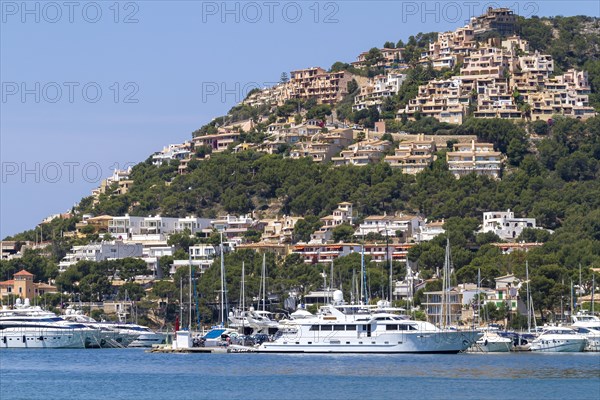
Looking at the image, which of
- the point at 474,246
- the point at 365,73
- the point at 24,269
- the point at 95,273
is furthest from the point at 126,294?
the point at 365,73

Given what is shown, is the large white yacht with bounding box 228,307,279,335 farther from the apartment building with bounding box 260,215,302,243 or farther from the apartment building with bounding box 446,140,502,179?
the apartment building with bounding box 446,140,502,179

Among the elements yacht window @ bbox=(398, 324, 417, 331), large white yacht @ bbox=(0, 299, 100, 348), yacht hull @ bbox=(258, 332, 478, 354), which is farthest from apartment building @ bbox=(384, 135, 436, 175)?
yacht window @ bbox=(398, 324, 417, 331)

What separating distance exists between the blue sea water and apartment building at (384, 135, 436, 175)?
5513 centimetres

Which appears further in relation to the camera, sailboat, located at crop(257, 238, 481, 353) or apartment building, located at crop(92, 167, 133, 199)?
apartment building, located at crop(92, 167, 133, 199)

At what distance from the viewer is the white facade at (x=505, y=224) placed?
12700cm

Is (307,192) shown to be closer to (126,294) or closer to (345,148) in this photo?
(345,148)

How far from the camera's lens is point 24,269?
135m

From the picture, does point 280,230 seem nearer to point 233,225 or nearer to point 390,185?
point 233,225

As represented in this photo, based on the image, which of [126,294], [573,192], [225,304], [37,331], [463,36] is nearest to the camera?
[37,331]

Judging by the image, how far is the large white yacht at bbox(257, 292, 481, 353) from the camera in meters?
79.6

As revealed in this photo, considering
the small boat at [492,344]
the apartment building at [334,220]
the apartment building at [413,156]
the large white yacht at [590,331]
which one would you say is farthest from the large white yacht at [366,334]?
the apartment building at [413,156]

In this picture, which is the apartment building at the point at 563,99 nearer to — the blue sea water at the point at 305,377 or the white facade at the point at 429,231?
the white facade at the point at 429,231

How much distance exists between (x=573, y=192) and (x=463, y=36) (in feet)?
106

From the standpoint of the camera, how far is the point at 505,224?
127688 mm
